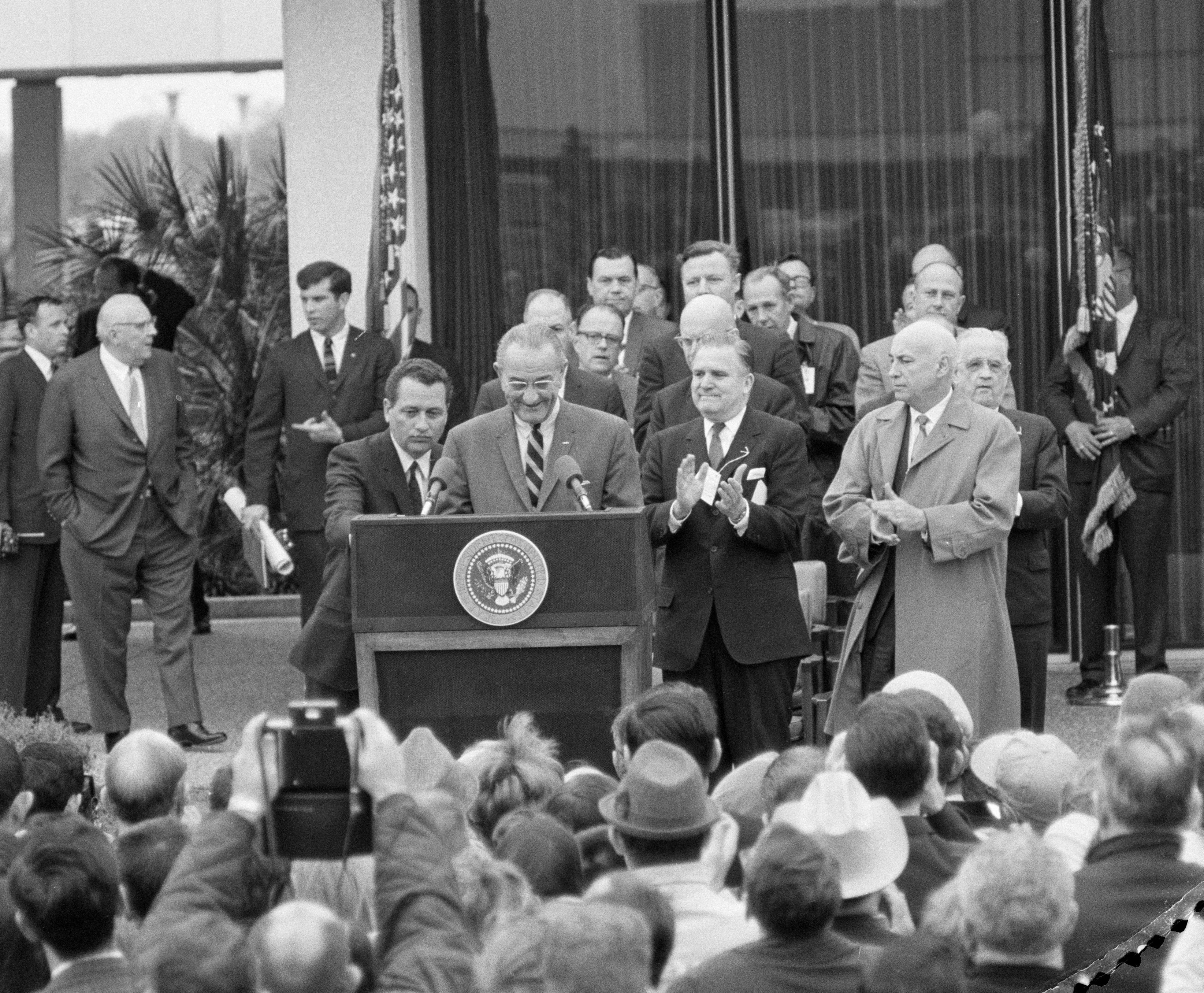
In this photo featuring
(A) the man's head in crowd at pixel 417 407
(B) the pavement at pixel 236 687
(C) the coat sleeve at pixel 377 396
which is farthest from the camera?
(C) the coat sleeve at pixel 377 396

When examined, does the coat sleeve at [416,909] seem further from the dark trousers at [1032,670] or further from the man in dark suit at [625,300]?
the man in dark suit at [625,300]

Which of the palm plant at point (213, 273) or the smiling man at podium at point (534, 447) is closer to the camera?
the smiling man at podium at point (534, 447)

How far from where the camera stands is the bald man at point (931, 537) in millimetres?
7016

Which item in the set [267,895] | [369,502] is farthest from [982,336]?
[267,895]

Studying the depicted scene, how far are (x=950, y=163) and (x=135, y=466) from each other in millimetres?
4320

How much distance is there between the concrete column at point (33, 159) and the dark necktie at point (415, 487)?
10.3 meters

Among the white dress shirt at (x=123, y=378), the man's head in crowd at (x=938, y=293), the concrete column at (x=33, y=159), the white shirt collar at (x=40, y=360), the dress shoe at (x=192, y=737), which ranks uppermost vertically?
the concrete column at (x=33, y=159)

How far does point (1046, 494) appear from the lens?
26.3 ft

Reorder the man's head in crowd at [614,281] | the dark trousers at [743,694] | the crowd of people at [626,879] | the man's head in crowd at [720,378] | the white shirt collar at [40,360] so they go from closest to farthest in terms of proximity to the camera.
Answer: the crowd of people at [626,879]
the man's head in crowd at [720,378]
the dark trousers at [743,694]
the man's head in crowd at [614,281]
the white shirt collar at [40,360]

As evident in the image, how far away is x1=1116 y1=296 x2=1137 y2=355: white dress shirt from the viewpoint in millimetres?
9961

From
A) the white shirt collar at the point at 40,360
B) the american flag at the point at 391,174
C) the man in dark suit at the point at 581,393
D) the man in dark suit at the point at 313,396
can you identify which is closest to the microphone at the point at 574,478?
the man in dark suit at the point at 581,393

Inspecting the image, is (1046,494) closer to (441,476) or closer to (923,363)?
(923,363)

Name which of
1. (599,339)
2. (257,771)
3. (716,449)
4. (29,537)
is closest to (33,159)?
(29,537)

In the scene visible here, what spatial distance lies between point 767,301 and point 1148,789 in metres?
5.64
